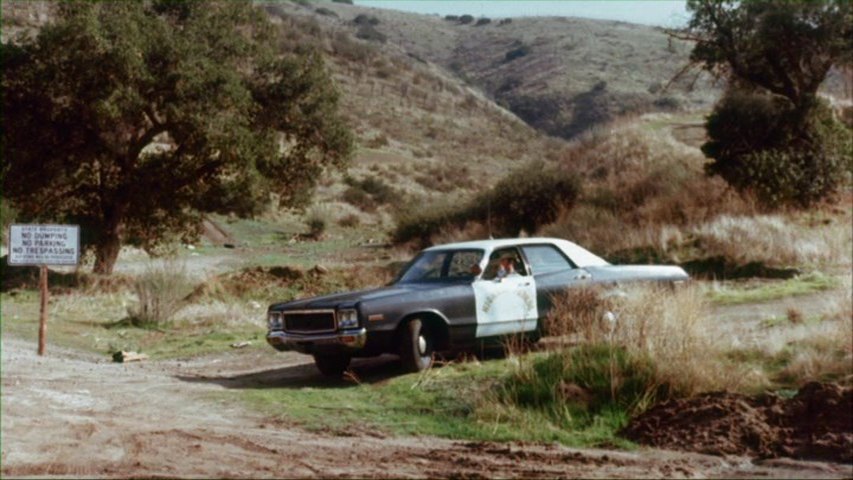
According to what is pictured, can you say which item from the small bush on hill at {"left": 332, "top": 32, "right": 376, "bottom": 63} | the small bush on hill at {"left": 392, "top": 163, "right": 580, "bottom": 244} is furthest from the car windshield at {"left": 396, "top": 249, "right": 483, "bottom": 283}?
the small bush on hill at {"left": 332, "top": 32, "right": 376, "bottom": 63}

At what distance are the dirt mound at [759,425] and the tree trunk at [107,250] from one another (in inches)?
797

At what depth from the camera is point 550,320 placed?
39.6ft

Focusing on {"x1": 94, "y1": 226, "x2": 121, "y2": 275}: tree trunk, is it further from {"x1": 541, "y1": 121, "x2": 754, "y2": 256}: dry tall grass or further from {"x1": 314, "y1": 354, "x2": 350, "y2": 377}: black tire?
{"x1": 314, "y1": 354, "x2": 350, "y2": 377}: black tire

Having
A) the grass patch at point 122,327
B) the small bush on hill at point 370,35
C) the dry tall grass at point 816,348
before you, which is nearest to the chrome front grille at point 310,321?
the grass patch at point 122,327

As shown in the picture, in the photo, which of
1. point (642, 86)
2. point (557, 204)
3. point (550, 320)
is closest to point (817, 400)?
point (550, 320)

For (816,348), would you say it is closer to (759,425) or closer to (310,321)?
(759,425)

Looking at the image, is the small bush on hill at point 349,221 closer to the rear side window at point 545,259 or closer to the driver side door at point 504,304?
the rear side window at point 545,259

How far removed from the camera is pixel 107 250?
26.8m

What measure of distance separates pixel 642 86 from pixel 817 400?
284 ft

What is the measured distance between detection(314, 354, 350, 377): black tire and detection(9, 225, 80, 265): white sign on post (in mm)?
4341

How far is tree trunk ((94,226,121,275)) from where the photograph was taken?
26.8 m

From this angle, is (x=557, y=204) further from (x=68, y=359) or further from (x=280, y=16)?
(x=280, y=16)

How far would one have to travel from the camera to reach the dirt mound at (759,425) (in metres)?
8.06

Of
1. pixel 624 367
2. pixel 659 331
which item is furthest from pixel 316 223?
pixel 624 367
